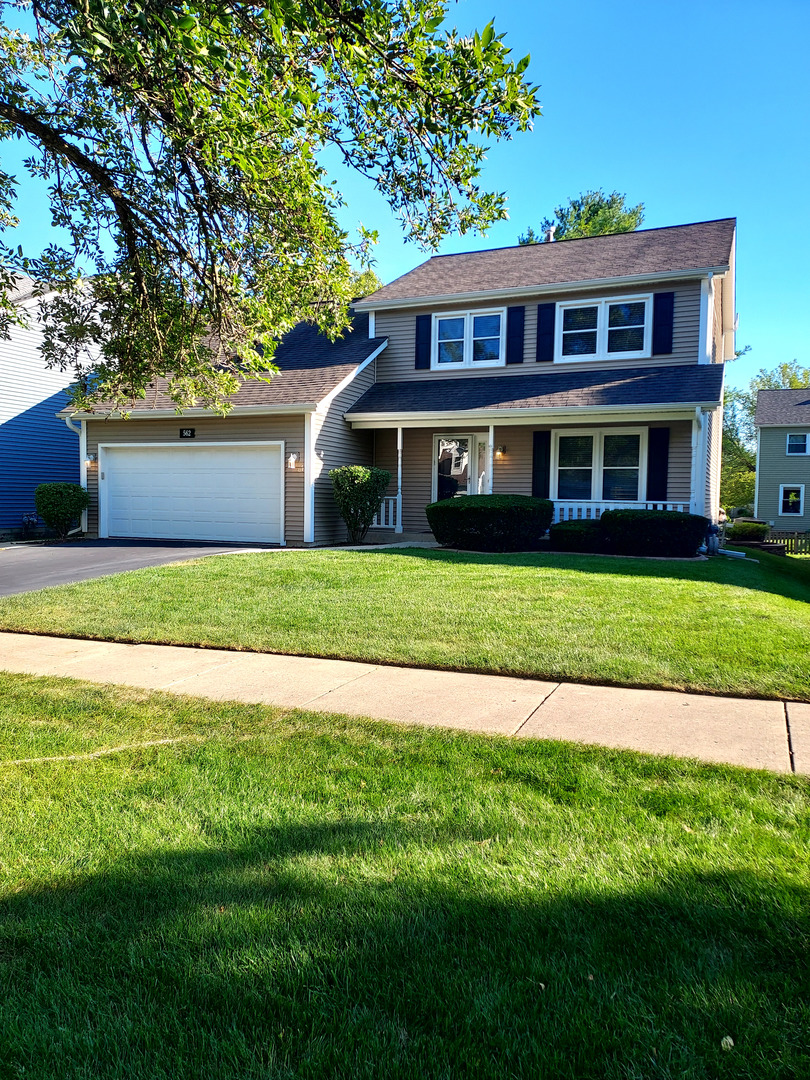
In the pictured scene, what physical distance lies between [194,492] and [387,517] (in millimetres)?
4598

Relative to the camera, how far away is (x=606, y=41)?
25.8ft

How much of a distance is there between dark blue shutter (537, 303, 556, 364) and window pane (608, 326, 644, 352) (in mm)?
1323

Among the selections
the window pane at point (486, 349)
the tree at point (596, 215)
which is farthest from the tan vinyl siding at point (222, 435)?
the tree at point (596, 215)

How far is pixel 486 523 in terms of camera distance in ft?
43.3

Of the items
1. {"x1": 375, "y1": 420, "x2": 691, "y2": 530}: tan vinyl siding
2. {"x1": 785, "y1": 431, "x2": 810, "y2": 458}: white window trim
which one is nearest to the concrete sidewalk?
{"x1": 375, "y1": 420, "x2": 691, "y2": 530}: tan vinyl siding

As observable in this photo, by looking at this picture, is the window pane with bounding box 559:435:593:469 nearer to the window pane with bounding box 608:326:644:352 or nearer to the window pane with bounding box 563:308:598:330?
the window pane with bounding box 608:326:644:352

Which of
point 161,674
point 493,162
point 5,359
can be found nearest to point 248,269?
point 493,162

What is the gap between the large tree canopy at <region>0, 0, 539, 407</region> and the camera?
4.79 metres

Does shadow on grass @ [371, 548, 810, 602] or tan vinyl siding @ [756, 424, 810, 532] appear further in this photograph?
tan vinyl siding @ [756, 424, 810, 532]

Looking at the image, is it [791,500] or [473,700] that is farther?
[791,500]

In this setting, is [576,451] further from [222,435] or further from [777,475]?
[777,475]

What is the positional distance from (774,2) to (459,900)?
7.51 m

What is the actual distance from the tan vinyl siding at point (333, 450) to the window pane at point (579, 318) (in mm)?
4980

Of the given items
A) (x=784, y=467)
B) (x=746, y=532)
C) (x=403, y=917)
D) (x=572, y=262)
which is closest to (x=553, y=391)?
(x=572, y=262)
